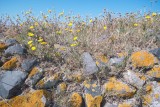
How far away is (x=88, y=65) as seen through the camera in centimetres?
502

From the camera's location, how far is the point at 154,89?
15.9 feet

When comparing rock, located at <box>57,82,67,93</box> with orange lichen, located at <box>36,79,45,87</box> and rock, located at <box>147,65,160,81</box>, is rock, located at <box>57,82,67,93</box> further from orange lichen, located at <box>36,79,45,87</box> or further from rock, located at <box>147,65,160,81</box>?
rock, located at <box>147,65,160,81</box>

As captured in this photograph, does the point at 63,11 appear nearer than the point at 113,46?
No

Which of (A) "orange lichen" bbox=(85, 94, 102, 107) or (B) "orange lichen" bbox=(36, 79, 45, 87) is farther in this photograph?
(B) "orange lichen" bbox=(36, 79, 45, 87)

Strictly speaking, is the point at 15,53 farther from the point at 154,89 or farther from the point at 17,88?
the point at 154,89

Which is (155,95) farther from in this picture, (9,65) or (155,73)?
(9,65)

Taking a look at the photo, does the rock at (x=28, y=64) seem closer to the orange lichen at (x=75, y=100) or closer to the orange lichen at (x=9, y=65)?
the orange lichen at (x=9, y=65)

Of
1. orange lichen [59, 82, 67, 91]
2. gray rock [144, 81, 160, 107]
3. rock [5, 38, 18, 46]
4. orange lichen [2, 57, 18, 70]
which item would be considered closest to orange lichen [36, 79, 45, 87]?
orange lichen [59, 82, 67, 91]

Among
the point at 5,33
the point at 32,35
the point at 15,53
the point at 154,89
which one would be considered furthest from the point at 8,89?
the point at 154,89

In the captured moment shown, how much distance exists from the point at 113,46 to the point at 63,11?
233 centimetres

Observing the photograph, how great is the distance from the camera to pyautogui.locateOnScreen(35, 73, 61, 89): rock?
4762 millimetres

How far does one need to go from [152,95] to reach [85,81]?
1517 mm

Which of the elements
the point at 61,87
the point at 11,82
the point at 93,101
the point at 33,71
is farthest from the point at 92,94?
the point at 11,82

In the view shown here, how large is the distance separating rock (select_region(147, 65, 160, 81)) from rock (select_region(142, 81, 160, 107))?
0.15 metres
